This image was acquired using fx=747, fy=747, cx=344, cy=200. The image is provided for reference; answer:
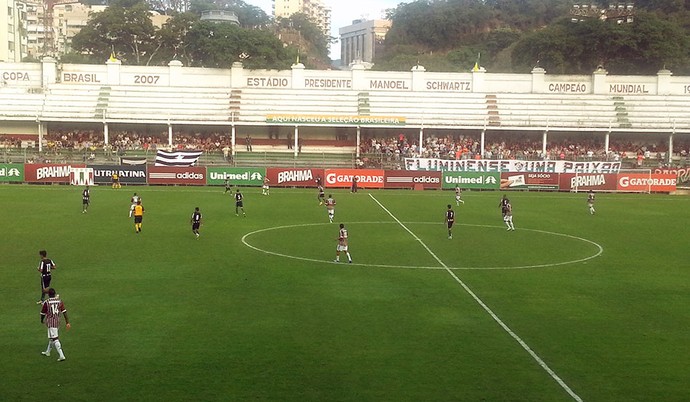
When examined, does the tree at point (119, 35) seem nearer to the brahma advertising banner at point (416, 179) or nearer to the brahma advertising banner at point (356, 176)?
the brahma advertising banner at point (356, 176)

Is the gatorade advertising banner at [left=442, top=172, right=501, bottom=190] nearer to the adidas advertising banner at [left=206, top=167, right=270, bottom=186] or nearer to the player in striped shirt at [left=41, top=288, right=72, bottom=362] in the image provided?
the adidas advertising banner at [left=206, top=167, right=270, bottom=186]

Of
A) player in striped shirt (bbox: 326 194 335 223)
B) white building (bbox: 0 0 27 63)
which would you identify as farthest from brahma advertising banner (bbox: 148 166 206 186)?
white building (bbox: 0 0 27 63)

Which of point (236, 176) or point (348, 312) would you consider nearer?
point (348, 312)

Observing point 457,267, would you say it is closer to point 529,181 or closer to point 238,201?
point 238,201

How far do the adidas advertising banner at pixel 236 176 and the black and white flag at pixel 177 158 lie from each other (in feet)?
8.95

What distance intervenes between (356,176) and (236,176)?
30.3 feet

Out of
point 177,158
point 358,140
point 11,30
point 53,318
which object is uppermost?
point 11,30

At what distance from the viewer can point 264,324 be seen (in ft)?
59.1

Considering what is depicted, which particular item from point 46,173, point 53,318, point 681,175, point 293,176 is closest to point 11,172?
point 46,173

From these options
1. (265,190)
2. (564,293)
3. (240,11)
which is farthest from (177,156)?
(240,11)

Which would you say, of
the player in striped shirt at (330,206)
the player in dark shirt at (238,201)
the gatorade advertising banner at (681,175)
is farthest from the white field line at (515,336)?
the gatorade advertising banner at (681,175)

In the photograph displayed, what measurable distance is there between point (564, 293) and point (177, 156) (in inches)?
1652

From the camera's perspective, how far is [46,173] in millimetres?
55875

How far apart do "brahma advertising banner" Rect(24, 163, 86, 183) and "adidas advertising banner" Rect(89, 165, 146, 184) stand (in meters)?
1.98
